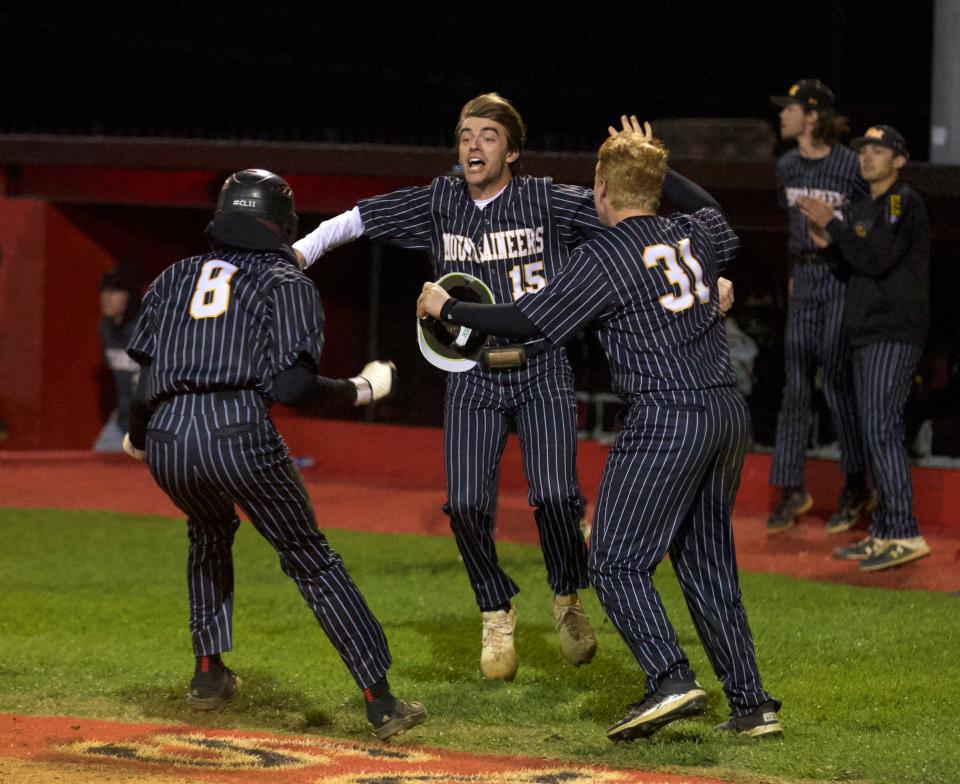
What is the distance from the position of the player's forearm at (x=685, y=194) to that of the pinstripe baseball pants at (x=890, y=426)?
3213 millimetres

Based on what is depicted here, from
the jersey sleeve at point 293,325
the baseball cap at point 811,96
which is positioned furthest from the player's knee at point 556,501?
the baseball cap at point 811,96

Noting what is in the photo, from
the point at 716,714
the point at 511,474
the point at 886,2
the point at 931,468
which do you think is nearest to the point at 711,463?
the point at 716,714

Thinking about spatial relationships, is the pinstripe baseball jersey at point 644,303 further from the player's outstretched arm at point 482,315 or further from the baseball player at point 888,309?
the baseball player at point 888,309

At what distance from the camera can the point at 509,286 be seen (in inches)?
228

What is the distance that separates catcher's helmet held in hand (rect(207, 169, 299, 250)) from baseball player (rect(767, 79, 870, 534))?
4594 millimetres

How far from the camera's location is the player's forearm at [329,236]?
5.61 meters

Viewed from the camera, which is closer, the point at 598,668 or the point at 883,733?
the point at 883,733

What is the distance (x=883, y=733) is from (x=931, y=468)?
5.16 m

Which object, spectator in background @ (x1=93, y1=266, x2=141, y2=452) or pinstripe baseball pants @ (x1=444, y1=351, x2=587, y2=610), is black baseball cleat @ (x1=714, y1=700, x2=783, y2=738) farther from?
spectator in background @ (x1=93, y1=266, x2=141, y2=452)

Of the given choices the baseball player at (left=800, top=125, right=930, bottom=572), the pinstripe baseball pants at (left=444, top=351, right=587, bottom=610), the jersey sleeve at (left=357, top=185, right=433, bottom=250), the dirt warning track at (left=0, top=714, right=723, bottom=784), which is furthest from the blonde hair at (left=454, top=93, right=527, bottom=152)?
the baseball player at (left=800, top=125, right=930, bottom=572)

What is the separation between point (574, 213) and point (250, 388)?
1626mm

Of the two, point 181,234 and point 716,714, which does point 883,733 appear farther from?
point 181,234

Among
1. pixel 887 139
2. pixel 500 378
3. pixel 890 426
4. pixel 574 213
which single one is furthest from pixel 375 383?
pixel 887 139

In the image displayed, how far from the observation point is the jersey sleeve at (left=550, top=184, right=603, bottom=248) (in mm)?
5812
